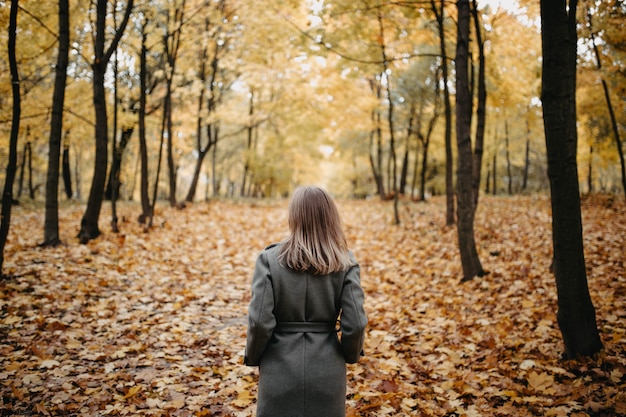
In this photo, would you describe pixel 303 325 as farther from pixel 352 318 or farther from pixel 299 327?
pixel 352 318

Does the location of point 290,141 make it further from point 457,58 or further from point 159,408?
point 159,408

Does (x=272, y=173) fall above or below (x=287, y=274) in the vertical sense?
above

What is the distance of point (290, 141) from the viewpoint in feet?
71.5

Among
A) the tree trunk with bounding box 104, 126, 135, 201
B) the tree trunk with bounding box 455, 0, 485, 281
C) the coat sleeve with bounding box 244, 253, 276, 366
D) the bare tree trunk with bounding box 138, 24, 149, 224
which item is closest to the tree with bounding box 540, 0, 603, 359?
the tree trunk with bounding box 455, 0, 485, 281

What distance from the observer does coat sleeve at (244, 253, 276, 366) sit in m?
2.10

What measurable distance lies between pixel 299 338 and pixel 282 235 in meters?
10.2

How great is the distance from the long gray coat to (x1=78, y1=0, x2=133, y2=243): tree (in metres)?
9.01

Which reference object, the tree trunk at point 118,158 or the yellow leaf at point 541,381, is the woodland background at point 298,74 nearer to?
the tree trunk at point 118,158

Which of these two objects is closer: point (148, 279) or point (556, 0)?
point (556, 0)

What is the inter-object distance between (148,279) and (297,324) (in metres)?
6.45

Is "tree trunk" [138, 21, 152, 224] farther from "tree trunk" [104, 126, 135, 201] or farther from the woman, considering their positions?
the woman

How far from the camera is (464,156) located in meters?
7.18

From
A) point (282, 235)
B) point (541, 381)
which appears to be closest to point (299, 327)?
point (541, 381)

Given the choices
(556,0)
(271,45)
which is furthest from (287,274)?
(271,45)
